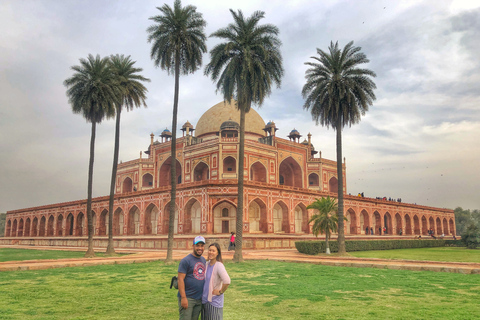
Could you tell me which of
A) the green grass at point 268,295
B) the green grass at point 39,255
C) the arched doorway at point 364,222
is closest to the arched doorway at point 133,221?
the green grass at point 39,255

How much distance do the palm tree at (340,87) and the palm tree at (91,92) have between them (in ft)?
43.6

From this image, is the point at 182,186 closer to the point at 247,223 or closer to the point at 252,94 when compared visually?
the point at 247,223

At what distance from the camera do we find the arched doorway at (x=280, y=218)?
127 ft

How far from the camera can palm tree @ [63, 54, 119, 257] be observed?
2459 cm

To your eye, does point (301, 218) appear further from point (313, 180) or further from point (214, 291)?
point (214, 291)

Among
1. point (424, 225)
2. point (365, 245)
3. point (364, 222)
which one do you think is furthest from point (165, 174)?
point (424, 225)

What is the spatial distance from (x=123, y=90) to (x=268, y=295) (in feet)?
64.1

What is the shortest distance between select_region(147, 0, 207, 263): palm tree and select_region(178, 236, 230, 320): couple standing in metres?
15.2

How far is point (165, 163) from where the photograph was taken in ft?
170

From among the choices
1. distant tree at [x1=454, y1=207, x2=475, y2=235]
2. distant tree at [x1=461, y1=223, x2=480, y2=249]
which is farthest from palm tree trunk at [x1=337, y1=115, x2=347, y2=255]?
distant tree at [x1=454, y1=207, x2=475, y2=235]

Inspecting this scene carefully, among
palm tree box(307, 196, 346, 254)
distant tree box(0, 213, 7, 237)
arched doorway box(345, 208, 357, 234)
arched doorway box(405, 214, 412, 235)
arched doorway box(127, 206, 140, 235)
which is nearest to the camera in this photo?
palm tree box(307, 196, 346, 254)

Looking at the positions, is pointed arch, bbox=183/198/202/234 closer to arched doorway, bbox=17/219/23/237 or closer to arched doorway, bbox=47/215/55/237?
arched doorway, bbox=47/215/55/237

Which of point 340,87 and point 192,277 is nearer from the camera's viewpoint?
point 192,277

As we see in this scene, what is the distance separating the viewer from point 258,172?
46.9m
